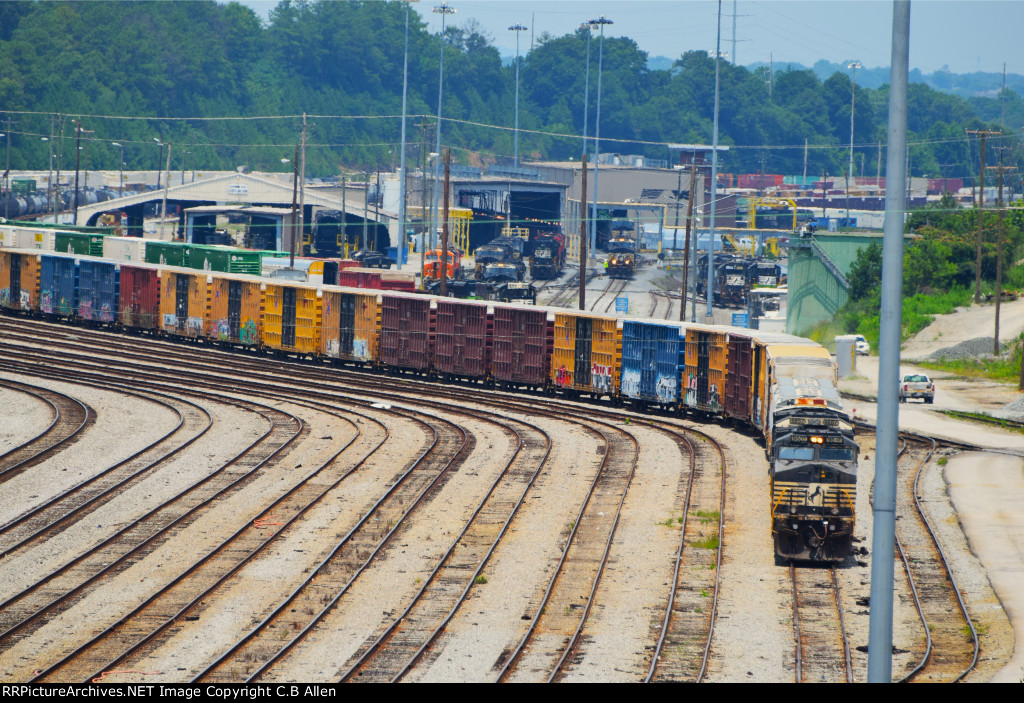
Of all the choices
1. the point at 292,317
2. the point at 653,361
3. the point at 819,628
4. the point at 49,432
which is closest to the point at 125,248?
the point at 292,317

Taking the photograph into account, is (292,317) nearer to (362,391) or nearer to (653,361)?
(362,391)

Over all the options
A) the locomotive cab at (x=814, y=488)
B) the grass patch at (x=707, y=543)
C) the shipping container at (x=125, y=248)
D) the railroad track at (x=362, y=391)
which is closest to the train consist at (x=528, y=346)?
the locomotive cab at (x=814, y=488)

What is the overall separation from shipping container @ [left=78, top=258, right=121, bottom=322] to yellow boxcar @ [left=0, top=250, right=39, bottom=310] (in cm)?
333

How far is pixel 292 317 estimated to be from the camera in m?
47.7

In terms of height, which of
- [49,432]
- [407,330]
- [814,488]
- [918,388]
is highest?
[407,330]

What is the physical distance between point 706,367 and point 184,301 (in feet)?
83.9

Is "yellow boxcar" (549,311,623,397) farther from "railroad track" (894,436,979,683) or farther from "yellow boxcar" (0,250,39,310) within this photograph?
"yellow boxcar" (0,250,39,310)

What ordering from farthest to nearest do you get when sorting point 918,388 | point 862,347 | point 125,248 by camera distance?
1. point 125,248
2. point 862,347
3. point 918,388

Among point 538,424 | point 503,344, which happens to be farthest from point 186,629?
point 503,344

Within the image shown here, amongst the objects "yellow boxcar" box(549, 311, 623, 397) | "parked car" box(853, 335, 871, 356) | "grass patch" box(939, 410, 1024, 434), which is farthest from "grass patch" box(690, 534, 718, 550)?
"parked car" box(853, 335, 871, 356)

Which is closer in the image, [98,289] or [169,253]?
[98,289]

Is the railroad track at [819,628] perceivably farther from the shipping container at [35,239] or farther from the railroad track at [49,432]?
the shipping container at [35,239]

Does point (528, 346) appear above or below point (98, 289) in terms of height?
below

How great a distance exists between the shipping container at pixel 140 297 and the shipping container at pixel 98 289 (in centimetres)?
38
